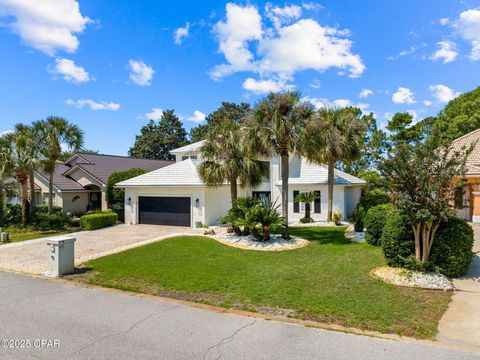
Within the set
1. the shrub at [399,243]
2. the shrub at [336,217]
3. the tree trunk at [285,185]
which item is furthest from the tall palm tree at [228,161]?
the shrub at [399,243]

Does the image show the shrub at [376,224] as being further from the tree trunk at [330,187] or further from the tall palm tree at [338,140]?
the tree trunk at [330,187]

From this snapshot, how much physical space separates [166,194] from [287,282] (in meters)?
15.2

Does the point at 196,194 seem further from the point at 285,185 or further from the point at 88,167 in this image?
the point at 88,167

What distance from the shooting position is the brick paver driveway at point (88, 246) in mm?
11934

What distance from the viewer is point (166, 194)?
22.3 m

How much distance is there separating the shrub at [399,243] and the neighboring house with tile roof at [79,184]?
24.5 meters

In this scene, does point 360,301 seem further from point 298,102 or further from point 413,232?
point 298,102

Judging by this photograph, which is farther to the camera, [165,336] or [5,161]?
[5,161]

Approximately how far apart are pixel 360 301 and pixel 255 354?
10.3 ft

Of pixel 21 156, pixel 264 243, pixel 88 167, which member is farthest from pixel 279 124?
pixel 88 167

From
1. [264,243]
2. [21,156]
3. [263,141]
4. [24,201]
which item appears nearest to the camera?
[264,243]

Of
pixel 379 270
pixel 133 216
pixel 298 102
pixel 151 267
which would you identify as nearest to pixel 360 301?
pixel 379 270

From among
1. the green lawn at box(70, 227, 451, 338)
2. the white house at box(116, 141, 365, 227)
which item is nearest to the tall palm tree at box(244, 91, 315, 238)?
the green lawn at box(70, 227, 451, 338)

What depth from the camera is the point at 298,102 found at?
14.4m
